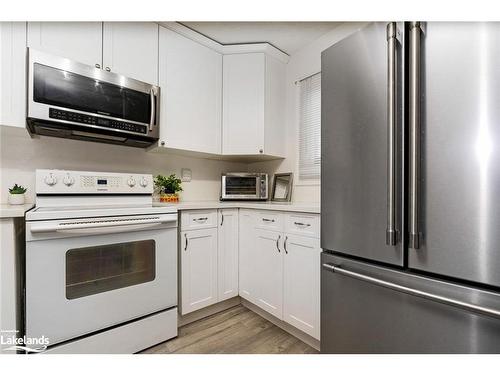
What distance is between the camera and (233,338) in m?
1.61

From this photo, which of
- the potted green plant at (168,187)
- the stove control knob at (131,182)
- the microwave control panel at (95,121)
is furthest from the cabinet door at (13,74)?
the potted green plant at (168,187)

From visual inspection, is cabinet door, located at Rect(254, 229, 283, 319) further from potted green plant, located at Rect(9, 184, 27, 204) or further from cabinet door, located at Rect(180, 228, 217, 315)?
potted green plant, located at Rect(9, 184, 27, 204)

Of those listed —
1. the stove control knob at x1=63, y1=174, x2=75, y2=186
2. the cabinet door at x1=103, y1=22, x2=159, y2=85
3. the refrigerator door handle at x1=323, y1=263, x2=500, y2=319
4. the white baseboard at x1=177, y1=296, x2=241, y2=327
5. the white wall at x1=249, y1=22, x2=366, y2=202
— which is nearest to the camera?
the refrigerator door handle at x1=323, y1=263, x2=500, y2=319

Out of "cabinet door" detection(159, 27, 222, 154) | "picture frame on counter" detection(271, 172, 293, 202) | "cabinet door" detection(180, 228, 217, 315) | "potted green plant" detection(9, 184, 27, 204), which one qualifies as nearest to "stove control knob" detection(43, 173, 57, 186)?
"potted green plant" detection(9, 184, 27, 204)

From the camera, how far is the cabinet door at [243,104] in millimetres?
2197

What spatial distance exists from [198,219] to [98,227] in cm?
66

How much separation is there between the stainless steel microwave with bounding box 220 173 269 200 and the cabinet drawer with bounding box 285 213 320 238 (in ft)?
2.39

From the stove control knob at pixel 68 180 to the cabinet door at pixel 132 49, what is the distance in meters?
0.77

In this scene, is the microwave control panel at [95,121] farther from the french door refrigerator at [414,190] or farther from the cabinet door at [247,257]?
the french door refrigerator at [414,190]

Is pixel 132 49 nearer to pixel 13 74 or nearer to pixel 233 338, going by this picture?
pixel 13 74

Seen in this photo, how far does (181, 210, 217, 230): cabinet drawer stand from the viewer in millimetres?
1714

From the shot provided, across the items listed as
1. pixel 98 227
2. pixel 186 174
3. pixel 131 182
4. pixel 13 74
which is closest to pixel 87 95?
pixel 13 74
